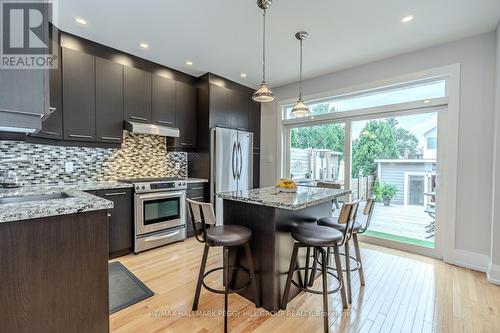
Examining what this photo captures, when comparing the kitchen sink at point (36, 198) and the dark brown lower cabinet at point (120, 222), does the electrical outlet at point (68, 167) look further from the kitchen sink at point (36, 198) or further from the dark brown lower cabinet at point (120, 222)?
the kitchen sink at point (36, 198)

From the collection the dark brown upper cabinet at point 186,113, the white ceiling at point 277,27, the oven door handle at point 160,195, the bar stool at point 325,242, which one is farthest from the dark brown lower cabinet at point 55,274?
the dark brown upper cabinet at point 186,113

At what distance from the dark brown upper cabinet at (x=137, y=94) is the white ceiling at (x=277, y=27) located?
0.29m

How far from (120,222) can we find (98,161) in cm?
100

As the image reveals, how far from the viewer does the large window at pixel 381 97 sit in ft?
10.2

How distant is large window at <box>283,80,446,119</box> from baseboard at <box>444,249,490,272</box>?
2.00 m

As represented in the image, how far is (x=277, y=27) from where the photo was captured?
8.66ft

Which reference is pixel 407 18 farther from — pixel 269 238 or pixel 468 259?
pixel 468 259

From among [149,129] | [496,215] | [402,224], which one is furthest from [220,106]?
[496,215]

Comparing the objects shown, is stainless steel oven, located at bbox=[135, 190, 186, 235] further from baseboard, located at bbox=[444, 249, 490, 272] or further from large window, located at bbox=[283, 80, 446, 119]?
baseboard, located at bbox=[444, 249, 490, 272]

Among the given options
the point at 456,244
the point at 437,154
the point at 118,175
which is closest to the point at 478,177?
the point at 437,154

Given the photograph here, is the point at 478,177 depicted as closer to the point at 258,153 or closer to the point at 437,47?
the point at 437,47

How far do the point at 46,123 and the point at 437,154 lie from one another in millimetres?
4842

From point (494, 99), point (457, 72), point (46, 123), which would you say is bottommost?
point (46, 123)

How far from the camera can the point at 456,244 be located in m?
2.87
